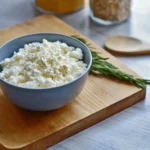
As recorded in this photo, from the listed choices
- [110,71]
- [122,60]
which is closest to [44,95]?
[110,71]

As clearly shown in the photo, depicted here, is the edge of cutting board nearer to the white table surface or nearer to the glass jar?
the white table surface

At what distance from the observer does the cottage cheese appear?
0.87m

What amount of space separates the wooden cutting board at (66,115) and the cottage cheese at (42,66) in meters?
0.07

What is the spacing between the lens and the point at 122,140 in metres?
0.88

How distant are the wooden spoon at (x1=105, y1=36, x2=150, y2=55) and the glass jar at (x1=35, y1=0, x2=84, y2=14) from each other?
0.60ft

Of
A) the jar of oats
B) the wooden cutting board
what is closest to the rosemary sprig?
the wooden cutting board

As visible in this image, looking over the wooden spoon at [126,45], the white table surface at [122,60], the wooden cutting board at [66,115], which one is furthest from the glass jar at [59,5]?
the wooden cutting board at [66,115]

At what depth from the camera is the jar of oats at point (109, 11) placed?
1.21 m

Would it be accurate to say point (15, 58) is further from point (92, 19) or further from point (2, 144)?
point (92, 19)

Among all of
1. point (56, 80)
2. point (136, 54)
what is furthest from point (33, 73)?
point (136, 54)

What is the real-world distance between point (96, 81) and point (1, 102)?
204mm

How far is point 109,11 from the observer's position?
47.8 inches

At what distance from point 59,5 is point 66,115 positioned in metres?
0.45

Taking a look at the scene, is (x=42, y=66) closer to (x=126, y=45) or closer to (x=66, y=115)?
(x=66, y=115)
